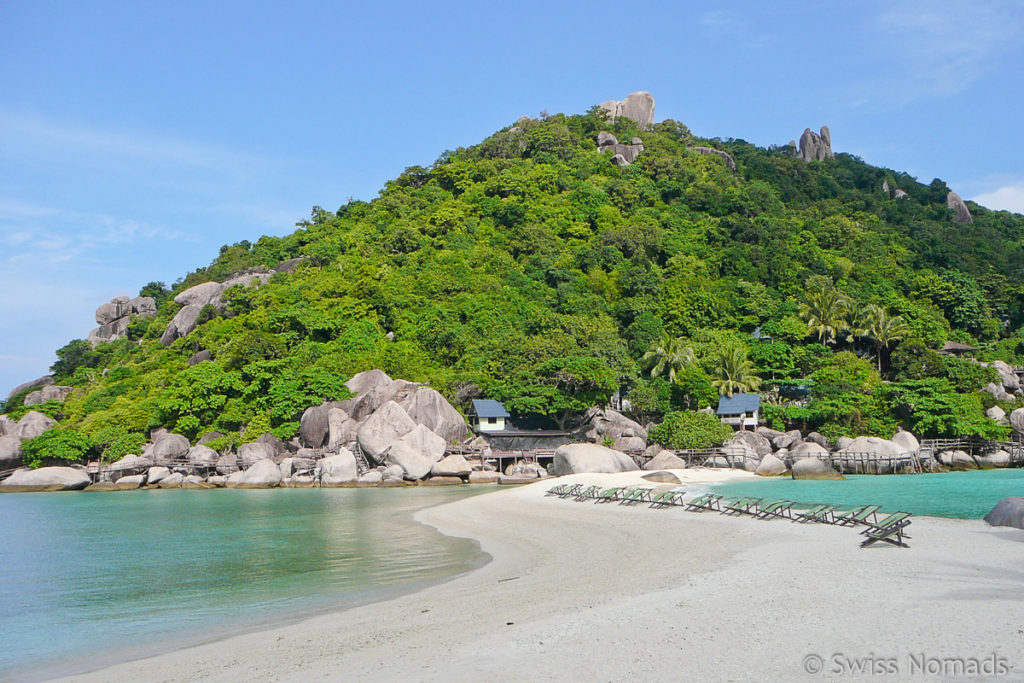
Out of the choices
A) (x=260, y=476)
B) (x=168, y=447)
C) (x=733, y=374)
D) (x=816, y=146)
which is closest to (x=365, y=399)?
(x=260, y=476)

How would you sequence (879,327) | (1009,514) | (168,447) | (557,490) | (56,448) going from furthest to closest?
Answer: (879,327)
(168,447)
(56,448)
(557,490)
(1009,514)

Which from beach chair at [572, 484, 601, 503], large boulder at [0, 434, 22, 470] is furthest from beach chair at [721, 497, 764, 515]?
large boulder at [0, 434, 22, 470]

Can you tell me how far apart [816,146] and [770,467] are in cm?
8215

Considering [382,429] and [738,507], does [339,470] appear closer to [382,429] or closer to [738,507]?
[382,429]

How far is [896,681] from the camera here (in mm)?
6027

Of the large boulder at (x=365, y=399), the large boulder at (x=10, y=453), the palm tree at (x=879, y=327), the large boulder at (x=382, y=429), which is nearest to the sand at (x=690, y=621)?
the large boulder at (x=382, y=429)

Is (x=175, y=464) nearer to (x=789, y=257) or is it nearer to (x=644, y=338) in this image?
(x=644, y=338)

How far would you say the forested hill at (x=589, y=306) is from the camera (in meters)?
44.0

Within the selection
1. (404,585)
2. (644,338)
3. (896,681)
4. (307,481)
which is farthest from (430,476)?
(896,681)

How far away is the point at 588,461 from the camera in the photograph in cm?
3425

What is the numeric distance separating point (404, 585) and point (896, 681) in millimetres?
8425

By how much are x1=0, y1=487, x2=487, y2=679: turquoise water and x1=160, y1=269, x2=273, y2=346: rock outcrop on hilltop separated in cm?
3168

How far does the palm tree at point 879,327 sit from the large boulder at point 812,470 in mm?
21535

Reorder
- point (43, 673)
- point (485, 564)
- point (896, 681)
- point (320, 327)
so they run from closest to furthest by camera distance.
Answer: point (896, 681) < point (43, 673) < point (485, 564) < point (320, 327)
